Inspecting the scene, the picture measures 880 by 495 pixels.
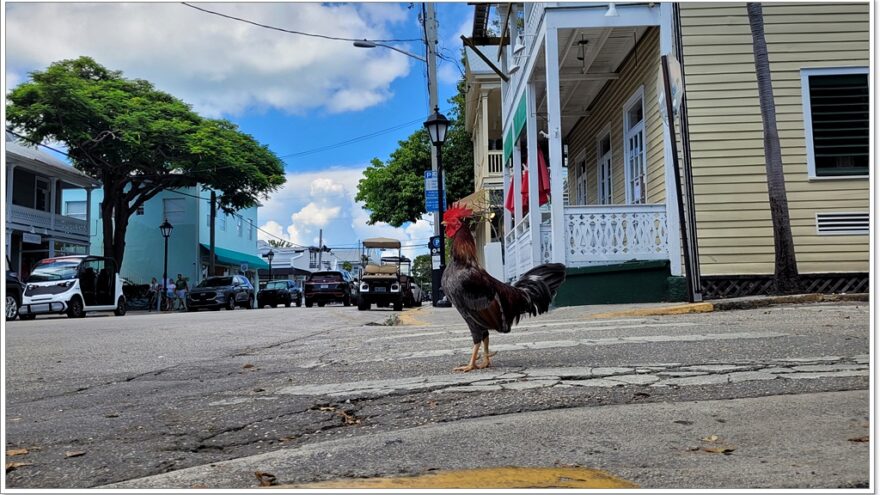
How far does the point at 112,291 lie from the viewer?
23234 millimetres

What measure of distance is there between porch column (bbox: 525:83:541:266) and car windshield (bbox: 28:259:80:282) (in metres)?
14.4

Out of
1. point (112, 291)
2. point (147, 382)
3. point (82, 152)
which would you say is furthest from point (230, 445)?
A: point (82, 152)

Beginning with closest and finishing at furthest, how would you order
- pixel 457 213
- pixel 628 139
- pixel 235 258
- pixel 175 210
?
pixel 457 213, pixel 628 139, pixel 175 210, pixel 235 258

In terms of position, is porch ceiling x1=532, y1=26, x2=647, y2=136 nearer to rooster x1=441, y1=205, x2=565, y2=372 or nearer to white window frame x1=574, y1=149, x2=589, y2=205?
white window frame x1=574, y1=149, x2=589, y2=205

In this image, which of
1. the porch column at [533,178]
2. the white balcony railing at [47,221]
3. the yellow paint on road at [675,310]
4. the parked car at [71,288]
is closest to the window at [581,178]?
the porch column at [533,178]

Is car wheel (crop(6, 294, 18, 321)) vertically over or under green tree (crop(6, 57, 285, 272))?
under

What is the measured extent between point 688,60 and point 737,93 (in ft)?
3.11

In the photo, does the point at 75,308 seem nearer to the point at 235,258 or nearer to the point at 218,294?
the point at 218,294

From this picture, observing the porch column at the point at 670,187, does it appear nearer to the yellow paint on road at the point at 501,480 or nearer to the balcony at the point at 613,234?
the balcony at the point at 613,234

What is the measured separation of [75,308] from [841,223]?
19255 mm

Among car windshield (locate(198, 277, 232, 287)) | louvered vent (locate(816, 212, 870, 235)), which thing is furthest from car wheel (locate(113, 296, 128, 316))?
louvered vent (locate(816, 212, 870, 235))

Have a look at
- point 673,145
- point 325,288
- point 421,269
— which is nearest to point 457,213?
point 673,145

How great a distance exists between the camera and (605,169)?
17.1m

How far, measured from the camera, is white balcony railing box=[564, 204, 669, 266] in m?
11.8
